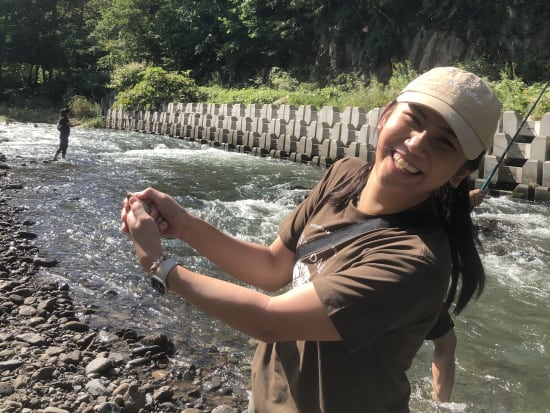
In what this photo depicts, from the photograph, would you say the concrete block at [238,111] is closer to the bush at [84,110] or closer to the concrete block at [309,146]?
the concrete block at [309,146]

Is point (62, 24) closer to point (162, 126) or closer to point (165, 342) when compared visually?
point (162, 126)

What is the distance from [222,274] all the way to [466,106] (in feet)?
16.9

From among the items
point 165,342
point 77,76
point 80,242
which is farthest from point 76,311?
point 77,76

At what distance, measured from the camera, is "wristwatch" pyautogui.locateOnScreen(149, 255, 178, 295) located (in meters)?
1.49

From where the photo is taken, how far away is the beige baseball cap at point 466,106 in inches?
54.1

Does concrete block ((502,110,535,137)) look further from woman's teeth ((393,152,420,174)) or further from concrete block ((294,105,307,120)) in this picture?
woman's teeth ((393,152,420,174))

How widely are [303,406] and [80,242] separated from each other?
6247mm

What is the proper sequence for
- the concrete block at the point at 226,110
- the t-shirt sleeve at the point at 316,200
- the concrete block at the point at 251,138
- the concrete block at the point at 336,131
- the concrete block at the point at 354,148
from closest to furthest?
the t-shirt sleeve at the point at 316,200 < the concrete block at the point at 354,148 < the concrete block at the point at 336,131 < the concrete block at the point at 251,138 < the concrete block at the point at 226,110

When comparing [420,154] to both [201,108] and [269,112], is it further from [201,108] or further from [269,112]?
[201,108]

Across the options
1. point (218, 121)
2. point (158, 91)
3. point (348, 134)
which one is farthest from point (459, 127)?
point (158, 91)

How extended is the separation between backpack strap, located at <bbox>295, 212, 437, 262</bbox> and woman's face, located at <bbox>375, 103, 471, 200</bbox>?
75 millimetres

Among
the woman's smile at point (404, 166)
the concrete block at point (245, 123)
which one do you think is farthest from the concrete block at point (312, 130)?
the woman's smile at point (404, 166)

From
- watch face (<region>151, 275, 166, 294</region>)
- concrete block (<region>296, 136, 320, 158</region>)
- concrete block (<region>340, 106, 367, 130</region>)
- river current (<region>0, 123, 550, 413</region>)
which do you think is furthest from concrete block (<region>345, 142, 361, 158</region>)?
watch face (<region>151, 275, 166, 294</region>)

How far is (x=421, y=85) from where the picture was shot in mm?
1480
